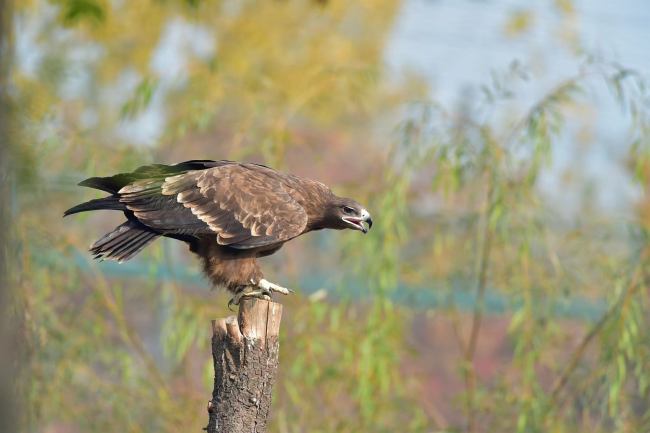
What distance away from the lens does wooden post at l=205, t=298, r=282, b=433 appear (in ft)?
12.8

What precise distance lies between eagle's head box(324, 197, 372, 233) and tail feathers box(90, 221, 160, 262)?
2.66ft

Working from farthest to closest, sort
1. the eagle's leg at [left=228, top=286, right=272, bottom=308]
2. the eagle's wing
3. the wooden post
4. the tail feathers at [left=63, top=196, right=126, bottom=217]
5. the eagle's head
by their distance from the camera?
1. the eagle's head
2. the eagle's wing
3. the tail feathers at [left=63, top=196, right=126, bottom=217]
4. the eagle's leg at [left=228, top=286, right=272, bottom=308]
5. the wooden post

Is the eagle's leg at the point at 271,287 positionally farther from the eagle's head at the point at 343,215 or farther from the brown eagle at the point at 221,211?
the eagle's head at the point at 343,215

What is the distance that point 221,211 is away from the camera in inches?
192

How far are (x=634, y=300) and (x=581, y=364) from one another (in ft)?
2.43

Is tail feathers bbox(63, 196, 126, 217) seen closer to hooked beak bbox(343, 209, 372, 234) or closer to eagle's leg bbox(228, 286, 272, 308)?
eagle's leg bbox(228, 286, 272, 308)

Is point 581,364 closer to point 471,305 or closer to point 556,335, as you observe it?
point 556,335

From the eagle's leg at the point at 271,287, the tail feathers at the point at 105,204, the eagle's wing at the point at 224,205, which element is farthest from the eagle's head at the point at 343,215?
the tail feathers at the point at 105,204

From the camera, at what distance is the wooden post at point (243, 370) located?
154 inches

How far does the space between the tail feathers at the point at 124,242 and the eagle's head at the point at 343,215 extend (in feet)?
2.66

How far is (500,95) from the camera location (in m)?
6.50

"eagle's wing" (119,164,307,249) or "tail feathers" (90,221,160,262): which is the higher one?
"eagle's wing" (119,164,307,249)

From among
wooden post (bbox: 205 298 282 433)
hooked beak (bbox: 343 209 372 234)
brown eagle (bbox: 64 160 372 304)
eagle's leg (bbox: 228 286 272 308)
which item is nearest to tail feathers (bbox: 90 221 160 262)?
brown eagle (bbox: 64 160 372 304)

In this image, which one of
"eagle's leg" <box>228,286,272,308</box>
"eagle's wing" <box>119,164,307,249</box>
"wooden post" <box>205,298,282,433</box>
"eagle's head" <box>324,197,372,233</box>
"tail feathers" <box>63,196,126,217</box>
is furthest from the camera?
"eagle's head" <box>324,197,372,233</box>
